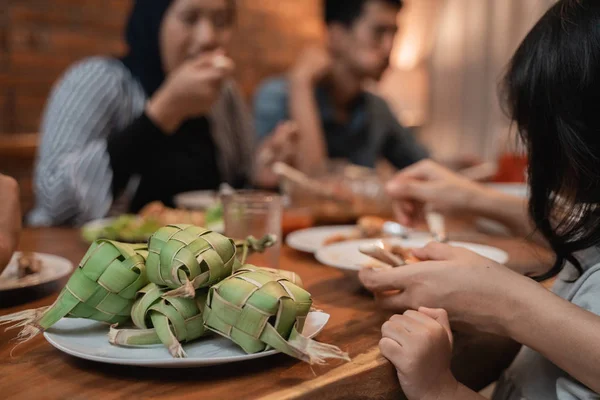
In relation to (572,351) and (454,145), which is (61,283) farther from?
(454,145)

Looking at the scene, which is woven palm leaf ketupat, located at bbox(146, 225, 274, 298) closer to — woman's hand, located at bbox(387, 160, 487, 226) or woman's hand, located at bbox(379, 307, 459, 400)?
woman's hand, located at bbox(379, 307, 459, 400)

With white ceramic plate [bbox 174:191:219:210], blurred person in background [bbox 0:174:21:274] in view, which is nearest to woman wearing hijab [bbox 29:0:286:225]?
white ceramic plate [bbox 174:191:219:210]

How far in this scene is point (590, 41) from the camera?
702 millimetres

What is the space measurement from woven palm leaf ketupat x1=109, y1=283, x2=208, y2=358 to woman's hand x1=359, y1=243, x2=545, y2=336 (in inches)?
10.0

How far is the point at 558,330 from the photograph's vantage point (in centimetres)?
62

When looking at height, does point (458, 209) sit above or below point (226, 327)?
below

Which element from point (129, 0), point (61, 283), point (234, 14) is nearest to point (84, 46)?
point (129, 0)

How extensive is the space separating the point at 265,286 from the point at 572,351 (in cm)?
33

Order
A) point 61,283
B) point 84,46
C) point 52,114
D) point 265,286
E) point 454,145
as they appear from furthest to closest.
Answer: point 454,145 → point 84,46 → point 52,114 → point 61,283 → point 265,286

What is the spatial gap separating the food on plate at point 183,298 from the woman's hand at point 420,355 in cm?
8

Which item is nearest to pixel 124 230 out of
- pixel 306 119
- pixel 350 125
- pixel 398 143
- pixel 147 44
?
pixel 147 44

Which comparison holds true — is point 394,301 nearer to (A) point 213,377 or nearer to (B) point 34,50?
(A) point 213,377

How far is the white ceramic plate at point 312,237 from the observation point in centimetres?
108

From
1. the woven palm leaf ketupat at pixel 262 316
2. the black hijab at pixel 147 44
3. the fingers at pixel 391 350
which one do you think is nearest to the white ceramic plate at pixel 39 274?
the woven palm leaf ketupat at pixel 262 316
